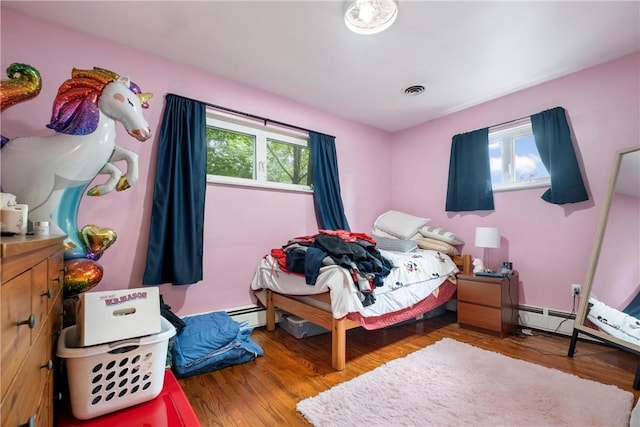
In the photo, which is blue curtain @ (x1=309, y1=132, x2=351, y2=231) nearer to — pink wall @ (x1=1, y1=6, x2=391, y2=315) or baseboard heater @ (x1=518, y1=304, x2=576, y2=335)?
pink wall @ (x1=1, y1=6, x2=391, y2=315)

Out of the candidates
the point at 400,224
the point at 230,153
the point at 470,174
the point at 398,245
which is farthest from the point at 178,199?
the point at 470,174

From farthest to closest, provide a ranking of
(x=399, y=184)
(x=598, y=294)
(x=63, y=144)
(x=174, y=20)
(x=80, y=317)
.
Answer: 1. (x=399, y=184)
2. (x=598, y=294)
3. (x=174, y=20)
4. (x=63, y=144)
5. (x=80, y=317)

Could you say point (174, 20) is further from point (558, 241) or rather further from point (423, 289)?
point (558, 241)

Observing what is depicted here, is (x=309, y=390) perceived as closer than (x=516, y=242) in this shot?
Yes

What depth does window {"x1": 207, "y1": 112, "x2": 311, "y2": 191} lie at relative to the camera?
263 cm

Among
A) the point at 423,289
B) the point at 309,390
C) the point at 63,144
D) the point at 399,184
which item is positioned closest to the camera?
the point at 63,144

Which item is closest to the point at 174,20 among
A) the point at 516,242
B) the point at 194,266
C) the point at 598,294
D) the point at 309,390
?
the point at 194,266

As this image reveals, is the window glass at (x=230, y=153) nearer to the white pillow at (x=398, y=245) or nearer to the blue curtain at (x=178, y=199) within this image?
the blue curtain at (x=178, y=199)

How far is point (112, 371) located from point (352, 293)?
1.29m

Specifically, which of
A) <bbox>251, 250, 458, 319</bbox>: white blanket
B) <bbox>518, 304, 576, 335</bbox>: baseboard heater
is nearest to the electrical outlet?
<bbox>518, 304, 576, 335</bbox>: baseboard heater

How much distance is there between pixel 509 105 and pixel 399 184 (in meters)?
1.52

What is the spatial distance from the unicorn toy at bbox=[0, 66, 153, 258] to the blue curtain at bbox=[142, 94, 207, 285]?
21.2 inches

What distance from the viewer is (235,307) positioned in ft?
8.41

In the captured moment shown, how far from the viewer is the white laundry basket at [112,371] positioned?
44.3 inches
